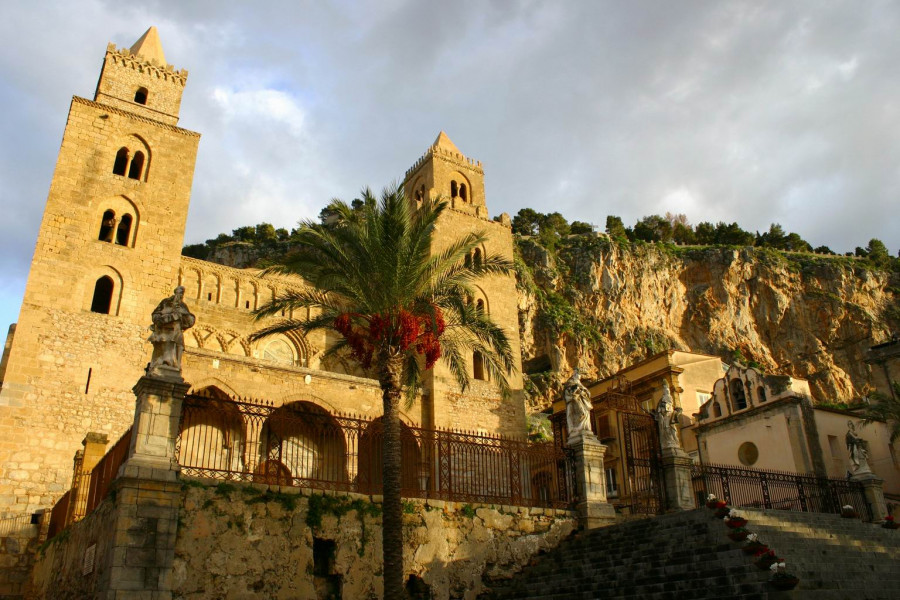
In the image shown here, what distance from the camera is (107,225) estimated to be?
26156 mm

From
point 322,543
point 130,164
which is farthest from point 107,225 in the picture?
point 322,543

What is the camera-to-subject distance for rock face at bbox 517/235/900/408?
175ft

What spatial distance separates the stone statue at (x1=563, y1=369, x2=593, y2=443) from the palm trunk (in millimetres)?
4566

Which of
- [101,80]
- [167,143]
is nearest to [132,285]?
[167,143]

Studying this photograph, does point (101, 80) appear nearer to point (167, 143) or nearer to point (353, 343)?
point (167, 143)

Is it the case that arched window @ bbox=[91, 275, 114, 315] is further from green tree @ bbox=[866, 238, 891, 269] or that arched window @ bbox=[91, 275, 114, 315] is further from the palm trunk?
green tree @ bbox=[866, 238, 891, 269]

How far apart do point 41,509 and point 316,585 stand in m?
12.4

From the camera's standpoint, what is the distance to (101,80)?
28.9 meters

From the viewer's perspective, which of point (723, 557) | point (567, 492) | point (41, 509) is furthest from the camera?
point (41, 509)

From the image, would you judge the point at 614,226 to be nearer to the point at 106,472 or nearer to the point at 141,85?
the point at 141,85

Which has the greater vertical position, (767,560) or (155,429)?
(155,429)

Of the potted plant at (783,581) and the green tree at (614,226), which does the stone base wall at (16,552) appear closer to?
the potted plant at (783,581)

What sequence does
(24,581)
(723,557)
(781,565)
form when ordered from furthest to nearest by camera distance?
1. (24,581)
2. (723,557)
3. (781,565)

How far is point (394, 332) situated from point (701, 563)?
6.69 m
